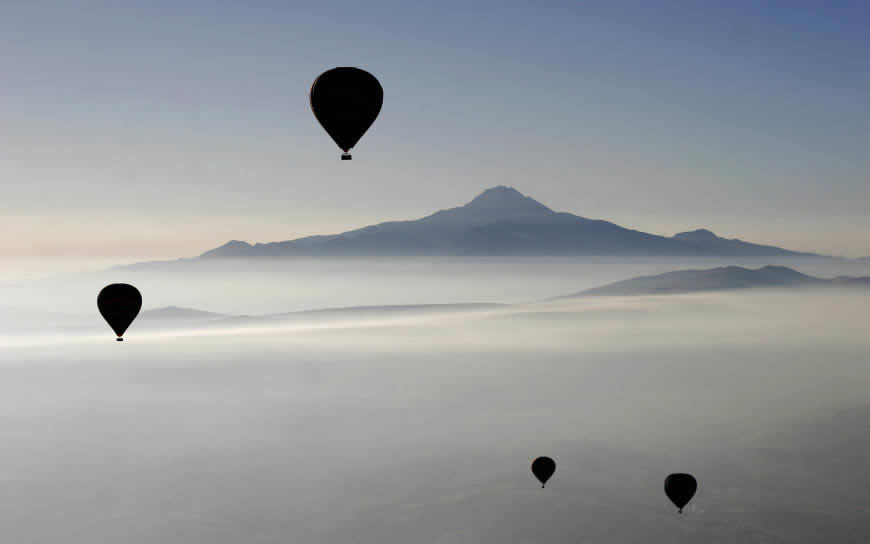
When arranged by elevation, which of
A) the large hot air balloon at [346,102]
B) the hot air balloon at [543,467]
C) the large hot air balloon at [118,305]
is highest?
the large hot air balloon at [346,102]

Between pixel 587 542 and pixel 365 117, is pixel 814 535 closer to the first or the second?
pixel 587 542

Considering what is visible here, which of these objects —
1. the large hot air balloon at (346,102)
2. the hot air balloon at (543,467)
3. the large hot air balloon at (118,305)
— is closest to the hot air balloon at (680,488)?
the hot air balloon at (543,467)

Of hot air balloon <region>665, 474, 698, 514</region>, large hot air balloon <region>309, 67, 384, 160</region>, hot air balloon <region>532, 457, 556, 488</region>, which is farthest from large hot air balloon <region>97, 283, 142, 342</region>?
hot air balloon <region>665, 474, 698, 514</region>

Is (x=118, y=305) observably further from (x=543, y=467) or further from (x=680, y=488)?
(x=680, y=488)

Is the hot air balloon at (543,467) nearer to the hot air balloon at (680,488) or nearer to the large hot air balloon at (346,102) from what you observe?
the hot air balloon at (680,488)

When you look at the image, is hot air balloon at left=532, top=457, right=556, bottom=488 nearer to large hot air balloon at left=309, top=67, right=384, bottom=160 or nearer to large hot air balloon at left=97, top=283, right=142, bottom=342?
large hot air balloon at left=97, top=283, right=142, bottom=342

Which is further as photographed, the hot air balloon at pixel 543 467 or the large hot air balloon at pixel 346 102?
the hot air balloon at pixel 543 467
